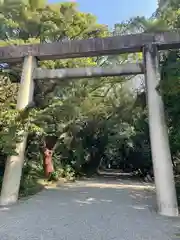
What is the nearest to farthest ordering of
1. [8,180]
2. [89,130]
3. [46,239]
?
[46,239] → [8,180] → [89,130]

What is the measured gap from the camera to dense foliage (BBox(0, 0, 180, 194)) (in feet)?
27.0

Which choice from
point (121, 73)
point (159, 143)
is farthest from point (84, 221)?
point (121, 73)

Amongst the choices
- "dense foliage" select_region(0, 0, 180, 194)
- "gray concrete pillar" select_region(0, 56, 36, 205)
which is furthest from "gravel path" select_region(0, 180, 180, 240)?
"dense foliage" select_region(0, 0, 180, 194)

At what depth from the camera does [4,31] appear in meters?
13.5

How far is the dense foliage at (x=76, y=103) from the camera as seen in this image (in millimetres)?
8227

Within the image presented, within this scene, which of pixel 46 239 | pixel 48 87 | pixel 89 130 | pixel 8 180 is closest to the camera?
pixel 46 239

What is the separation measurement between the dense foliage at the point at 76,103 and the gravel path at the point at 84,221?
197 cm

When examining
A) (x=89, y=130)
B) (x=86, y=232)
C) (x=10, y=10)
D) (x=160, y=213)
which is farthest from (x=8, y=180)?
(x=89, y=130)

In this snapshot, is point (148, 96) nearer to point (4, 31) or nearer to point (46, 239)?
point (46, 239)

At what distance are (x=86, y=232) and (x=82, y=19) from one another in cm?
1075

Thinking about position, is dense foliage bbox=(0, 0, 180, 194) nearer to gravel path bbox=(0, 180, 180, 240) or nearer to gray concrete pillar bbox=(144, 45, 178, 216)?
gray concrete pillar bbox=(144, 45, 178, 216)

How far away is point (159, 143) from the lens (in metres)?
7.37

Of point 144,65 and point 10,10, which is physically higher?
point 10,10

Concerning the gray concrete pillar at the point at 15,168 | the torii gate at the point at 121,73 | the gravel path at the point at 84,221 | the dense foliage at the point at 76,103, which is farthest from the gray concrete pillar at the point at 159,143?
the gray concrete pillar at the point at 15,168
